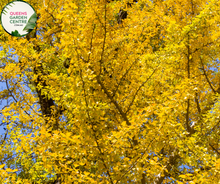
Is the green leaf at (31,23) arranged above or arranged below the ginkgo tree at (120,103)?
above

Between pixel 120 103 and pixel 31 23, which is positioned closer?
pixel 120 103

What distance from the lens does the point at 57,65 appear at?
22.7ft

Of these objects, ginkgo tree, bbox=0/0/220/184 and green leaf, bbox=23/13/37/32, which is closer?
ginkgo tree, bbox=0/0/220/184

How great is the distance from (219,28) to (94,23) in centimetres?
255

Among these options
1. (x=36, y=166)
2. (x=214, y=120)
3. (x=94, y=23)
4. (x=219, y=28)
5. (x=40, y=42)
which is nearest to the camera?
(x=94, y=23)

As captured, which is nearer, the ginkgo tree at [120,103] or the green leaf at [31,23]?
the ginkgo tree at [120,103]

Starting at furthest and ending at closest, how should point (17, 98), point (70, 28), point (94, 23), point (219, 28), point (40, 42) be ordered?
point (40, 42)
point (17, 98)
point (219, 28)
point (94, 23)
point (70, 28)

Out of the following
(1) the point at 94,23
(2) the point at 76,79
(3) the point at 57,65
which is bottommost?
(2) the point at 76,79

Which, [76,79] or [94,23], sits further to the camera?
[94,23]

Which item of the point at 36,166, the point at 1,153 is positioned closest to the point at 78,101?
the point at 36,166

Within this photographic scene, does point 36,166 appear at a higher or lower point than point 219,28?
lower

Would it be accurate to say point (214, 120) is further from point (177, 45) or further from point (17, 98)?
point (17, 98)

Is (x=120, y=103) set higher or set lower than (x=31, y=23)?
lower

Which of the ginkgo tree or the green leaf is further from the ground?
the green leaf
